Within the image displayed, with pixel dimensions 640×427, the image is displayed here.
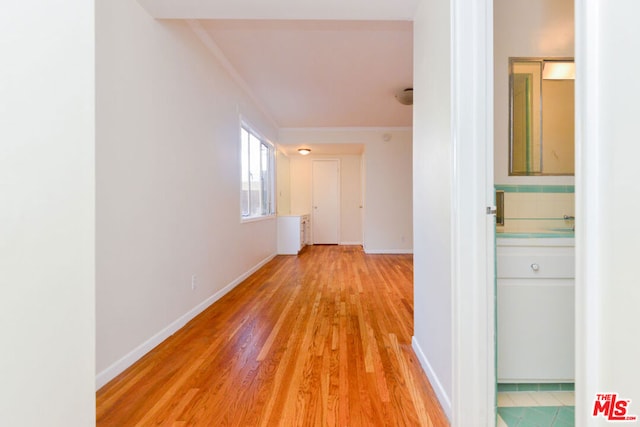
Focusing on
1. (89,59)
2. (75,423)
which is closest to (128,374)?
(75,423)

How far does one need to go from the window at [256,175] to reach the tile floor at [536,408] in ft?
11.3

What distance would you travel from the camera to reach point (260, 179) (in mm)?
5422

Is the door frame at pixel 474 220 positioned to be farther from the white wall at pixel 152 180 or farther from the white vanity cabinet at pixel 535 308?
the white wall at pixel 152 180

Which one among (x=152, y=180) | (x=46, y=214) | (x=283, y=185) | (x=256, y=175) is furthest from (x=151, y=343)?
(x=283, y=185)

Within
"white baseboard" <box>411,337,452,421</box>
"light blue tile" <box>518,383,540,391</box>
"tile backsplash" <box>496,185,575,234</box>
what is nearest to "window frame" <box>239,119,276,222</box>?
"white baseboard" <box>411,337,452,421</box>

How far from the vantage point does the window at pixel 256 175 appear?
446 cm

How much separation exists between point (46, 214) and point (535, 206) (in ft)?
7.46

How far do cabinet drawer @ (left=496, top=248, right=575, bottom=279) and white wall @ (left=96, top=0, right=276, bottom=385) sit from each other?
2.10 metres

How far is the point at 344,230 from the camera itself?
26.3 feet

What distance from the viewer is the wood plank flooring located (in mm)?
1428

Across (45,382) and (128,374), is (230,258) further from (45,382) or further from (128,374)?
(45,382)

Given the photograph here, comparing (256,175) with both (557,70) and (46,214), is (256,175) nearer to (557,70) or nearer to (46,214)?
(557,70)

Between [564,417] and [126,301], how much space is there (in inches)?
93.5
